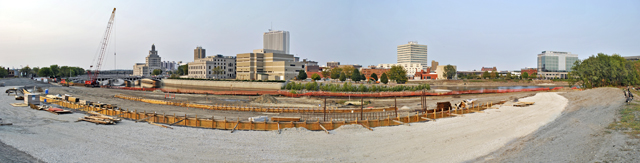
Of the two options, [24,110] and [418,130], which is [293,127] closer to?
[418,130]

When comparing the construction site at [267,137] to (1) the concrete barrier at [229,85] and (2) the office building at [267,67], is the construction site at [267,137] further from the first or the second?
(2) the office building at [267,67]

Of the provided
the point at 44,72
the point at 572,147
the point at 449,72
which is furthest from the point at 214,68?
the point at 572,147

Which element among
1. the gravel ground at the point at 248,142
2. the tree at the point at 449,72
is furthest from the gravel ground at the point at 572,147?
the tree at the point at 449,72

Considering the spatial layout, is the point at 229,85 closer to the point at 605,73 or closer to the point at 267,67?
the point at 267,67

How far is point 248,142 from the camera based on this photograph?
19.1 m

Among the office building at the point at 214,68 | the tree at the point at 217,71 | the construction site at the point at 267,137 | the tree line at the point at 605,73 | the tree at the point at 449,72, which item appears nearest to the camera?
the construction site at the point at 267,137

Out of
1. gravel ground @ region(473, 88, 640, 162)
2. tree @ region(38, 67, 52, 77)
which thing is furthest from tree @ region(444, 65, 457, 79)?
tree @ region(38, 67, 52, 77)

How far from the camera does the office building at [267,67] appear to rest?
115375 millimetres

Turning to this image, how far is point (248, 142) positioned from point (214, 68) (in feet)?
410

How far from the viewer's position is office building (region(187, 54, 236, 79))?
138m

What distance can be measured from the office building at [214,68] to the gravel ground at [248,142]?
4565 inches

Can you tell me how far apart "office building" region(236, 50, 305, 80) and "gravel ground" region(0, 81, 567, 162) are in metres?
91.1

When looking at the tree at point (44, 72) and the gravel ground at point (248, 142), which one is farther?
the tree at point (44, 72)

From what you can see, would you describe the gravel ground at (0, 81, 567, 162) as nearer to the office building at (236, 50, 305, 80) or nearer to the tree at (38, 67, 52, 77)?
the office building at (236, 50, 305, 80)
